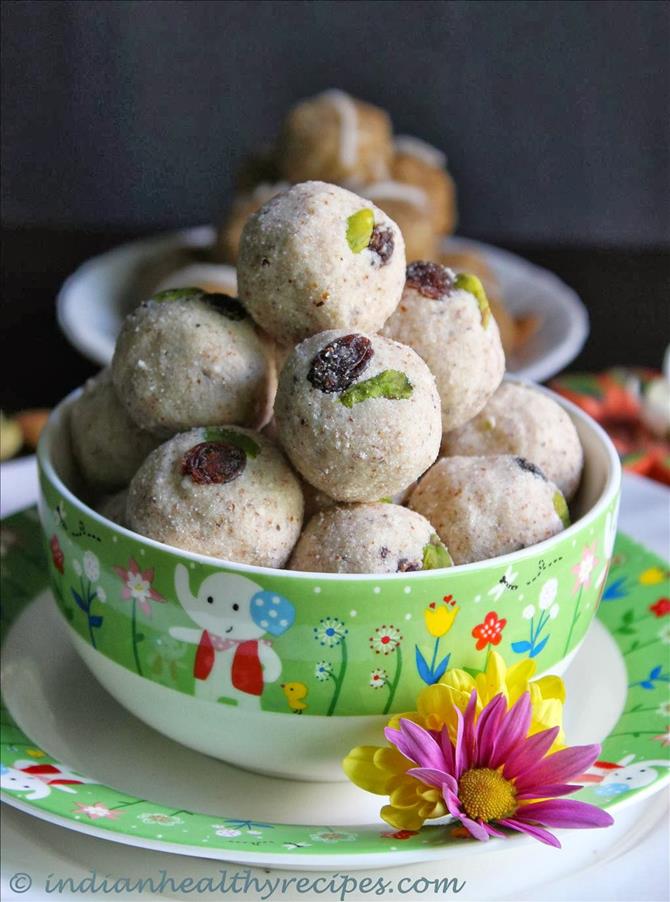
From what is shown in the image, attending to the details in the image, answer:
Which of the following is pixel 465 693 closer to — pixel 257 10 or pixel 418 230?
pixel 418 230

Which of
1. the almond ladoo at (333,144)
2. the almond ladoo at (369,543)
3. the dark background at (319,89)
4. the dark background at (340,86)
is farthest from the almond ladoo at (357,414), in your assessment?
the dark background at (319,89)

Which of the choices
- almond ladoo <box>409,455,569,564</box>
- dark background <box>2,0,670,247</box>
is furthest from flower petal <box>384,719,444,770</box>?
dark background <box>2,0,670,247</box>

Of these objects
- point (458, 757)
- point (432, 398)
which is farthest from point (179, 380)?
point (458, 757)

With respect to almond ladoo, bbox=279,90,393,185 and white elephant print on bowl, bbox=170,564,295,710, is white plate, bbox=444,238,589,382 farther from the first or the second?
white elephant print on bowl, bbox=170,564,295,710

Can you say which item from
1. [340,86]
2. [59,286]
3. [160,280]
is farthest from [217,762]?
[340,86]

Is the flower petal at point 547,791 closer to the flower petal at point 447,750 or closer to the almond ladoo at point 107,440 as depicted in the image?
the flower petal at point 447,750
